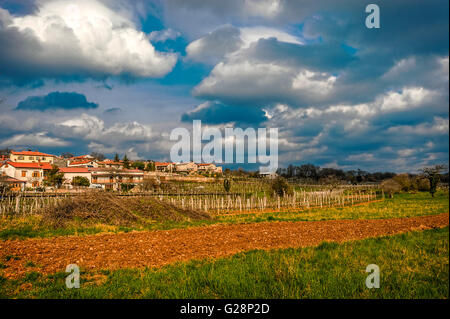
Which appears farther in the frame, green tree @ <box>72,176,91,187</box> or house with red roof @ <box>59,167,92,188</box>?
house with red roof @ <box>59,167,92,188</box>

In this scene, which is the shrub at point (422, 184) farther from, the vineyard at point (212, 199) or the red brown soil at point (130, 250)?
the red brown soil at point (130, 250)

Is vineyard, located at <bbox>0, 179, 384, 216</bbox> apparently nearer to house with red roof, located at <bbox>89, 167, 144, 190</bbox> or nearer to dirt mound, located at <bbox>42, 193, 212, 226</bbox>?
dirt mound, located at <bbox>42, 193, 212, 226</bbox>

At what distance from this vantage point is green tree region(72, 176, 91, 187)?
53719 millimetres

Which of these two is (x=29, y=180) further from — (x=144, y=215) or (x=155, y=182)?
(x=144, y=215)

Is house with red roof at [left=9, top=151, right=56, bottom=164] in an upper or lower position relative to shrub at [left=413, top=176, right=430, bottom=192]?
upper

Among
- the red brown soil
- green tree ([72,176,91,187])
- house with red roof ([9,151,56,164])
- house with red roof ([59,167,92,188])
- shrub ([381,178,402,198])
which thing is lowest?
shrub ([381,178,402,198])

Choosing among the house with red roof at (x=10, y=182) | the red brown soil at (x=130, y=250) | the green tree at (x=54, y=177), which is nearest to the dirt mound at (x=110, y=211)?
the red brown soil at (x=130, y=250)

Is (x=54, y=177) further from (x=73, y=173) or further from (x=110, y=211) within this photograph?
(x=110, y=211)

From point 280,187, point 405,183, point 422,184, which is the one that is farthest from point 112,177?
point 422,184

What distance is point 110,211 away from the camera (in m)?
19.7

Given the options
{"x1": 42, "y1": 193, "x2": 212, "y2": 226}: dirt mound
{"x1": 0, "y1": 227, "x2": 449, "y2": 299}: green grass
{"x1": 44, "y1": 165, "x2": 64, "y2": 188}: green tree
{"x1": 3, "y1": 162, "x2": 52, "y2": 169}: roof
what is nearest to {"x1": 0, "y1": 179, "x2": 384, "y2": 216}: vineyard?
{"x1": 42, "y1": 193, "x2": 212, "y2": 226}: dirt mound

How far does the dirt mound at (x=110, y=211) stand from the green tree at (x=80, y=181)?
115 feet

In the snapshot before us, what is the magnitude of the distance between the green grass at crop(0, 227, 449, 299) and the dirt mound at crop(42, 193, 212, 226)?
450 inches

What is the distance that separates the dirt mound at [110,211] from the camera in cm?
1827
